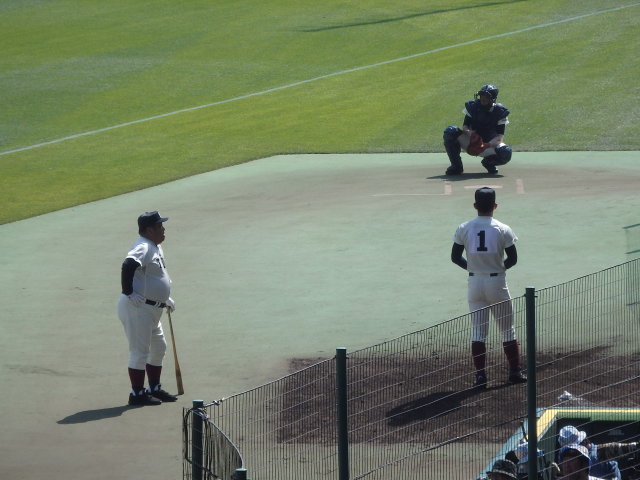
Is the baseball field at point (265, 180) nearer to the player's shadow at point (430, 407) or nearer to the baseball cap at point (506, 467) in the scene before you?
the player's shadow at point (430, 407)

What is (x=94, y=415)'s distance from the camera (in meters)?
10.4

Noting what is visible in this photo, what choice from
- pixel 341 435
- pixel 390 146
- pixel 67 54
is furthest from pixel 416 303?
pixel 67 54

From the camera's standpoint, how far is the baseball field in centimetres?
1179

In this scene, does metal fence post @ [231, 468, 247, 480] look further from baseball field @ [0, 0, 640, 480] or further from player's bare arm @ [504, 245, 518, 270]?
player's bare arm @ [504, 245, 518, 270]

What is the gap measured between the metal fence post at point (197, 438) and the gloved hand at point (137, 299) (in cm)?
397

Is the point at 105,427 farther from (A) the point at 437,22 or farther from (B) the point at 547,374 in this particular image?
(A) the point at 437,22

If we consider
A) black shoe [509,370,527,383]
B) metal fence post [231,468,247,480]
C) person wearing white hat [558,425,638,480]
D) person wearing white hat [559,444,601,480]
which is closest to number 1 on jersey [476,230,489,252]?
black shoe [509,370,527,383]

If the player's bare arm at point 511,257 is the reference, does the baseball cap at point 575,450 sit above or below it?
A: below

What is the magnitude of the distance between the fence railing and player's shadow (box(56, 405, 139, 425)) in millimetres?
1105

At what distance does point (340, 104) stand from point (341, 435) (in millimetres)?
22826

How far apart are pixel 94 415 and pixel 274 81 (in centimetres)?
2286

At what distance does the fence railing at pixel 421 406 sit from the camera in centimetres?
865

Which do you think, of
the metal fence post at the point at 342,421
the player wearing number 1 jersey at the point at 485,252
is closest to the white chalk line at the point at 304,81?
the player wearing number 1 jersey at the point at 485,252

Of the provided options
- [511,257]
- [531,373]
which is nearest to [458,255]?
[511,257]
